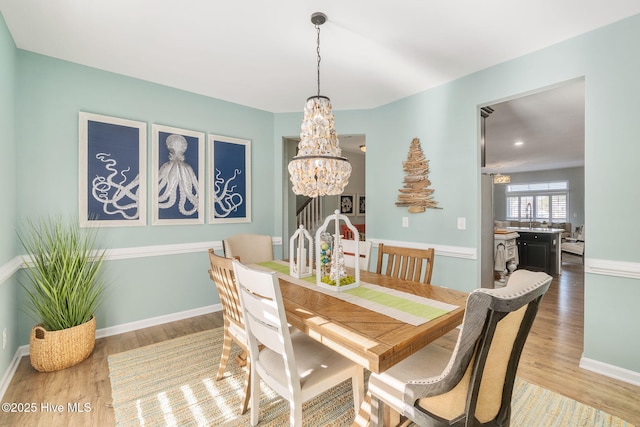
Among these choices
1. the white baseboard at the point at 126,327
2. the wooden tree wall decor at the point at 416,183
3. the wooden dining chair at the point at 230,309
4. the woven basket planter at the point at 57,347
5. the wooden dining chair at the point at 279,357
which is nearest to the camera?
the wooden dining chair at the point at 279,357

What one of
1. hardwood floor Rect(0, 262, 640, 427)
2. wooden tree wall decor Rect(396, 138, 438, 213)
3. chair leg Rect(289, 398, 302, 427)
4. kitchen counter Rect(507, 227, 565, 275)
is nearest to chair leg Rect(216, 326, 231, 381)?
hardwood floor Rect(0, 262, 640, 427)

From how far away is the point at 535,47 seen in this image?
7.79ft

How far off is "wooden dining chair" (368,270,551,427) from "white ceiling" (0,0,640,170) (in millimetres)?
1873

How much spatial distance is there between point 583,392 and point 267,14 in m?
3.30

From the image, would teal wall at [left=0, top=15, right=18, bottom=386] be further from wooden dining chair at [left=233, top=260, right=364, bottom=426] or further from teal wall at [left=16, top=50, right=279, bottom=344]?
wooden dining chair at [left=233, top=260, right=364, bottom=426]

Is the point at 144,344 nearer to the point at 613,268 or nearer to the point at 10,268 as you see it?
the point at 10,268

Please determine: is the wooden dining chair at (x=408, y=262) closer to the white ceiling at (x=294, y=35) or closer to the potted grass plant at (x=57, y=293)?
the white ceiling at (x=294, y=35)

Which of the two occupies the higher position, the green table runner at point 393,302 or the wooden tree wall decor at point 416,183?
the wooden tree wall decor at point 416,183

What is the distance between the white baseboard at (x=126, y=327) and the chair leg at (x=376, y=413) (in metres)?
2.36

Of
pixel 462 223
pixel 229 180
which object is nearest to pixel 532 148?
pixel 462 223

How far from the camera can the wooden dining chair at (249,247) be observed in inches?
109

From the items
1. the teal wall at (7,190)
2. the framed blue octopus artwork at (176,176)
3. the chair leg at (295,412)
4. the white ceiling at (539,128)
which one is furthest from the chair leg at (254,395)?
the white ceiling at (539,128)

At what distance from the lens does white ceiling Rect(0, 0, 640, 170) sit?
190cm

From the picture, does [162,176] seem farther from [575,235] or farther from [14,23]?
[575,235]
